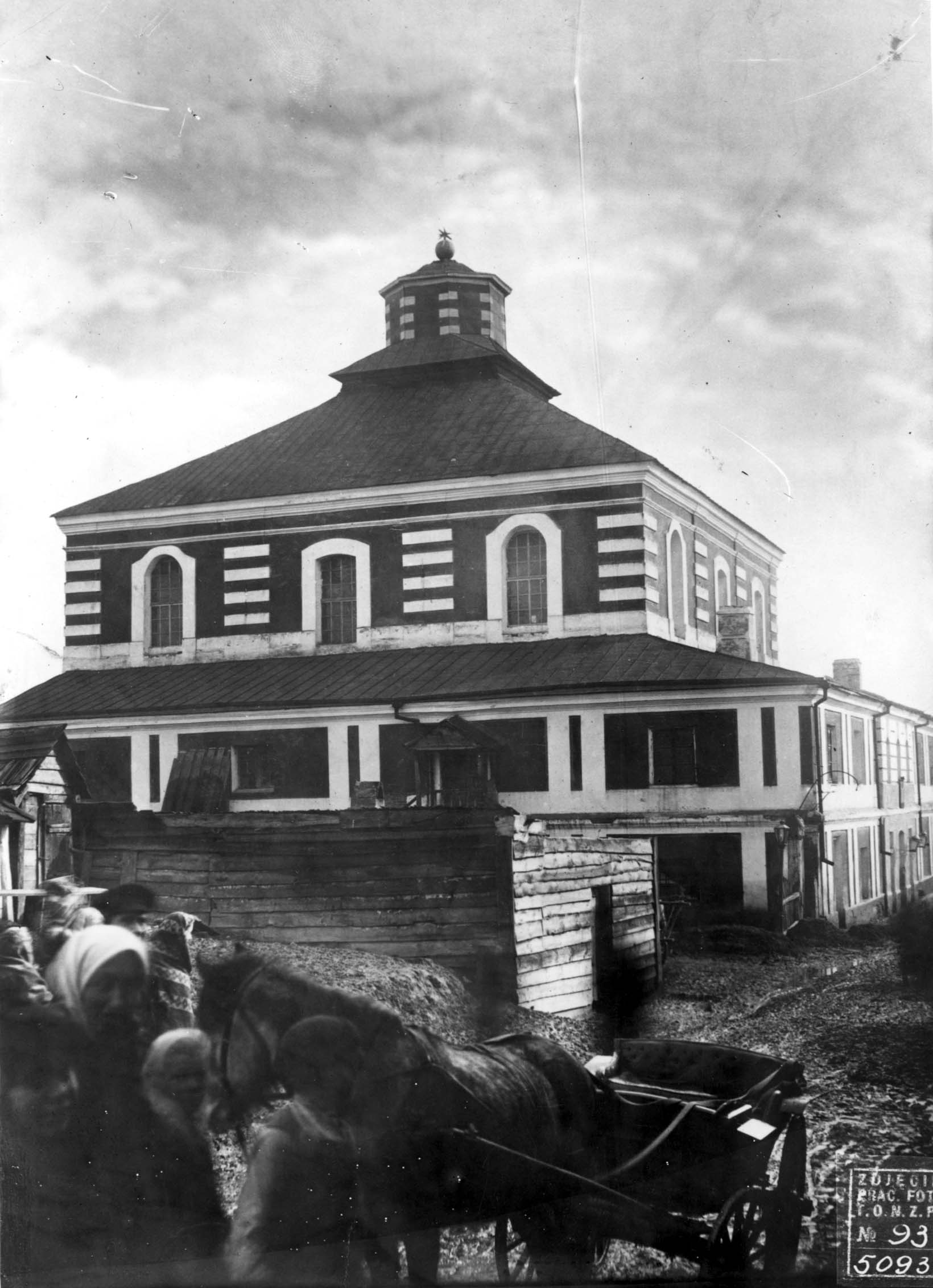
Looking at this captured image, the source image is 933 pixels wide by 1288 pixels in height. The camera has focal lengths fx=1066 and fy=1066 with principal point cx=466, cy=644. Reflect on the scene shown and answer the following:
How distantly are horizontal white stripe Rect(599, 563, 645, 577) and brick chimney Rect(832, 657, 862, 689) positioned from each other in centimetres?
73

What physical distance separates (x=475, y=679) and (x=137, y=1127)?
5.94ft

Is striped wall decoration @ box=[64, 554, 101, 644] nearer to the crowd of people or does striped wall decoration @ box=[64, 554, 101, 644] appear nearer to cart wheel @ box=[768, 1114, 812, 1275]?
the crowd of people

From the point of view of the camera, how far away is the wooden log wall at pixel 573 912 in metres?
3.46

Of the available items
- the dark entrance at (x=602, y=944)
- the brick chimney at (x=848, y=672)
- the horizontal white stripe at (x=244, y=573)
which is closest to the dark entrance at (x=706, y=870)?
the dark entrance at (x=602, y=944)

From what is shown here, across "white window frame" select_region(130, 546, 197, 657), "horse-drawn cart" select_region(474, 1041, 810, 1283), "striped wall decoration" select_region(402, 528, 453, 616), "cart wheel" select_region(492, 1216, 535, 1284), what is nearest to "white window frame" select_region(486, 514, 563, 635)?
"striped wall decoration" select_region(402, 528, 453, 616)

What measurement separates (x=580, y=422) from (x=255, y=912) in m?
2.04

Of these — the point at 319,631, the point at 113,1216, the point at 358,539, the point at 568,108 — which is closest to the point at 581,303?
the point at 568,108

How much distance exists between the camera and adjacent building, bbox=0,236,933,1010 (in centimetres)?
348

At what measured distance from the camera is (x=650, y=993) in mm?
3504

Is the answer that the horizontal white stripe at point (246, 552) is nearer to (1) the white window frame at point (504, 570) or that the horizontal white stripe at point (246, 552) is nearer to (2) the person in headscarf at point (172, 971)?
(1) the white window frame at point (504, 570)

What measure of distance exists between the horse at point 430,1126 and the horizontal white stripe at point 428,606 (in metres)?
1.31

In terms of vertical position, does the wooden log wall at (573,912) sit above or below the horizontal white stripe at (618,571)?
below

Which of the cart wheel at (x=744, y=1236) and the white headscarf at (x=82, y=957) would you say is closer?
the cart wheel at (x=744, y=1236)

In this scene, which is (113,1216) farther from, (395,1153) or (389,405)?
(389,405)
